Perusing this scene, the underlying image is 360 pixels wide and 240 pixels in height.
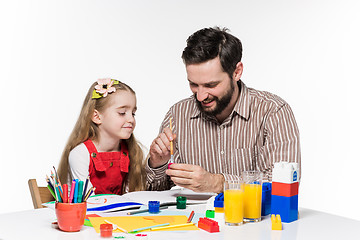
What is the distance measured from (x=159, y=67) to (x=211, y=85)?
1475mm

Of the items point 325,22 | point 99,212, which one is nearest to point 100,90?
point 99,212

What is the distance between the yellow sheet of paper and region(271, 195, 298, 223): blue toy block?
0.29m

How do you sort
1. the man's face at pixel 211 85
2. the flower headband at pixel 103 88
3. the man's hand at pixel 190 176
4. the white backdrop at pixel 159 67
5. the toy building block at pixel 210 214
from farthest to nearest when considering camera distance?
the white backdrop at pixel 159 67 < the flower headband at pixel 103 88 < the man's face at pixel 211 85 < the man's hand at pixel 190 176 < the toy building block at pixel 210 214

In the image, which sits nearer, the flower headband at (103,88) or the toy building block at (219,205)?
the toy building block at (219,205)

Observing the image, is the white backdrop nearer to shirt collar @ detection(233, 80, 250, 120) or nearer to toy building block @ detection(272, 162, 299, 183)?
shirt collar @ detection(233, 80, 250, 120)

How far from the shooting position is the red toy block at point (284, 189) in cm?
149

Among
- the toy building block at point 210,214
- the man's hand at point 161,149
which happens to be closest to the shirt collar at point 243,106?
the man's hand at point 161,149

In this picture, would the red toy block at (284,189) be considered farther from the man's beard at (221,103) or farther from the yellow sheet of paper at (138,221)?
the man's beard at (221,103)

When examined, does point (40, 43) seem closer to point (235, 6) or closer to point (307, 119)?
point (235, 6)

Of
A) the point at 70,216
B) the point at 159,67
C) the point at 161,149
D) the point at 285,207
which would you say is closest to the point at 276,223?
the point at 285,207

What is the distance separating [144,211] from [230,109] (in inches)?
36.4

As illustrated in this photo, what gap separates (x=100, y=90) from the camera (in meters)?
A: 2.33

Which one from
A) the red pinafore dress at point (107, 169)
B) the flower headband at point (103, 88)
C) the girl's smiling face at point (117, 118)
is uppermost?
the flower headband at point (103, 88)

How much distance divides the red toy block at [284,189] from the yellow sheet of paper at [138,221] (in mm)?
298
